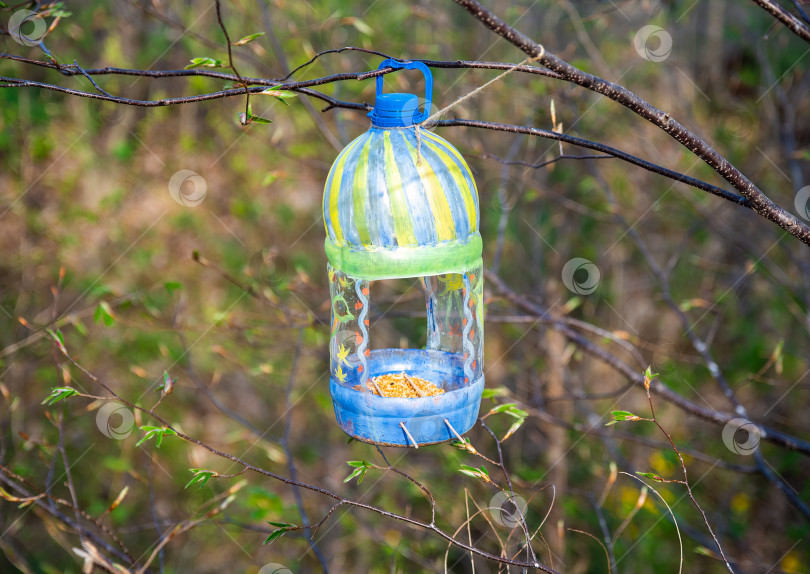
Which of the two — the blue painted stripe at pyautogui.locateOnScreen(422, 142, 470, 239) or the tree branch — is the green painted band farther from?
the tree branch

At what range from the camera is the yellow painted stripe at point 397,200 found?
194 cm

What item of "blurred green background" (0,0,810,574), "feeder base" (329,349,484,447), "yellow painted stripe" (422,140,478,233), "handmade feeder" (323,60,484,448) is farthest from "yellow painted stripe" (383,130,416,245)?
"blurred green background" (0,0,810,574)

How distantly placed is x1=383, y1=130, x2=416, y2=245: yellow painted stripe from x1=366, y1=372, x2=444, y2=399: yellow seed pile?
500mm

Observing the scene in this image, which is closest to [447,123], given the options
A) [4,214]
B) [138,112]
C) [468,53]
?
[468,53]

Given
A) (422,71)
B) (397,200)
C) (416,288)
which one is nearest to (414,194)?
(397,200)

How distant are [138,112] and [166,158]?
0.48m

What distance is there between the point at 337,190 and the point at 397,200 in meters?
0.21

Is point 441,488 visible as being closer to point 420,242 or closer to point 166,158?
point 420,242

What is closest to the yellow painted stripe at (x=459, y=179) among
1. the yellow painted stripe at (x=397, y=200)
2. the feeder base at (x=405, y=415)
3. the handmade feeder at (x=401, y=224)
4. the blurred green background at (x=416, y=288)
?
the handmade feeder at (x=401, y=224)

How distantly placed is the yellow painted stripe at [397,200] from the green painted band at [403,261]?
4cm

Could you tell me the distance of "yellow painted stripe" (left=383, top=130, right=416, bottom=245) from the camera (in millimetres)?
1938

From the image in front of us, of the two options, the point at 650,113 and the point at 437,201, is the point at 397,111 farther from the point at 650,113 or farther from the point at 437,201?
the point at 650,113

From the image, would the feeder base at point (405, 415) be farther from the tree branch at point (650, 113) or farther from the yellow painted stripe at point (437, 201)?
the tree branch at point (650, 113)

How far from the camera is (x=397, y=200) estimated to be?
6.40ft
